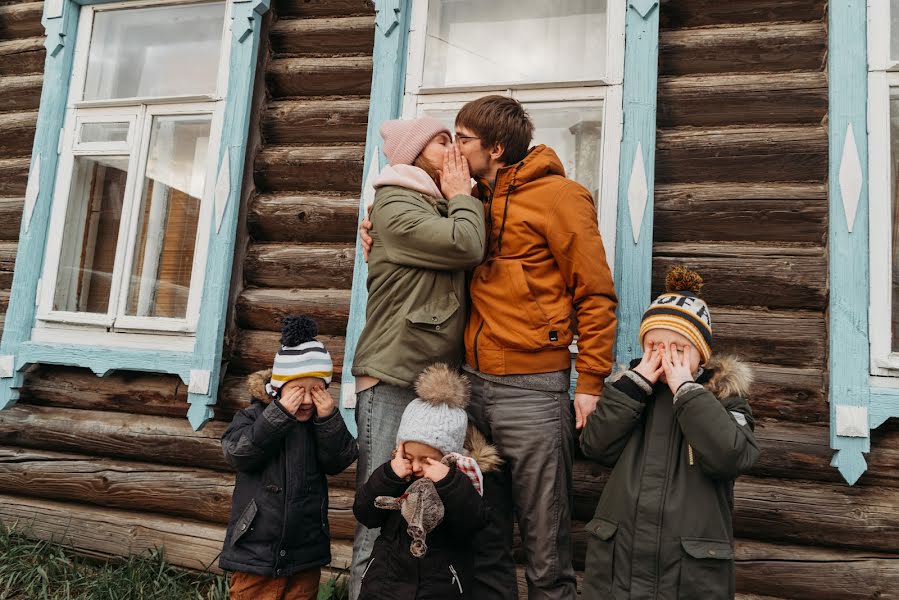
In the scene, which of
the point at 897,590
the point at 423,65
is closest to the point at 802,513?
the point at 897,590

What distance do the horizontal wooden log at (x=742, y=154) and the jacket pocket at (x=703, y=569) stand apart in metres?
1.81

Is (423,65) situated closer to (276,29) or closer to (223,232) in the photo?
(276,29)

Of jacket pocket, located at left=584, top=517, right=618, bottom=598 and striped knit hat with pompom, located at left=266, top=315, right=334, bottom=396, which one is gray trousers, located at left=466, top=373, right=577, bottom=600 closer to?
jacket pocket, located at left=584, top=517, right=618, bottom=598


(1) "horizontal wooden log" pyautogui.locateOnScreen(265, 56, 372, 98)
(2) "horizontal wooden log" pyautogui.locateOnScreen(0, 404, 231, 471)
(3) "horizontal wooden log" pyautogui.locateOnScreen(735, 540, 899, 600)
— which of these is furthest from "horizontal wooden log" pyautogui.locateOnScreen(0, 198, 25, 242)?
(3) "horizontal wooden log" pyautogui.locateOnScreen(735, 540, 899, 600)

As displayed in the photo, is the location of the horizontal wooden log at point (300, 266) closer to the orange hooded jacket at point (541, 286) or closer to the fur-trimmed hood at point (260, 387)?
the fur-trimmed hood at point (260, 387)

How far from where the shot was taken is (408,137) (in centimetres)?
277

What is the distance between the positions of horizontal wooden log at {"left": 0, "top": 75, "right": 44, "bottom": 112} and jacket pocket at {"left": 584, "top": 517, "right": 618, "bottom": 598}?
4.33 metres

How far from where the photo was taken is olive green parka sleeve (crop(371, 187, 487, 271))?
2484mm

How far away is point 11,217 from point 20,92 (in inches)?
32.9

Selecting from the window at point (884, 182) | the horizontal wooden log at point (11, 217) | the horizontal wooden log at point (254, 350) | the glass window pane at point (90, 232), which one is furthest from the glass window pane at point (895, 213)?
the horizontal wooden log at point (11, 217)

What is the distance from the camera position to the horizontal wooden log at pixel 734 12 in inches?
129

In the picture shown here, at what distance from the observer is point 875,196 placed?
302 cm

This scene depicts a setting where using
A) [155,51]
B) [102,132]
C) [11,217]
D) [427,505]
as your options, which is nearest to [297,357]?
[427,505]

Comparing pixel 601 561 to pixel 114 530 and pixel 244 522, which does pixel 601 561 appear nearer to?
pixel 244 522
